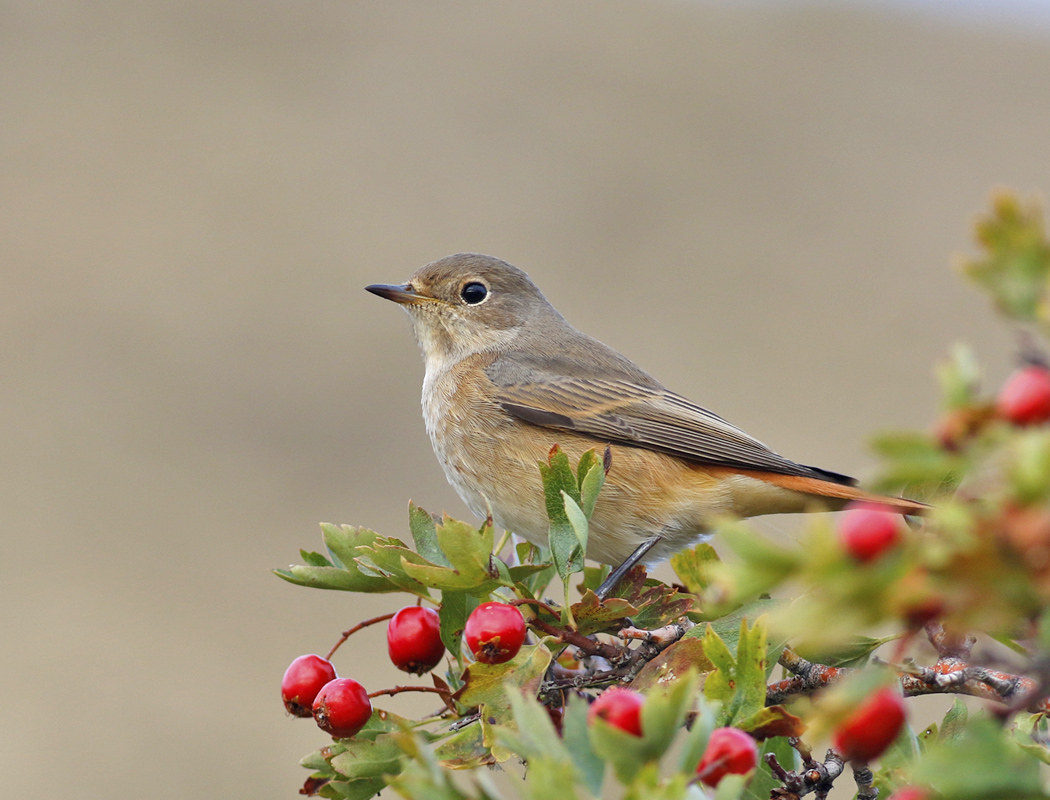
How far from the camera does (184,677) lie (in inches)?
458

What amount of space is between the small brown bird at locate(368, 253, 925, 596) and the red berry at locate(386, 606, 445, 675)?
63.4 inches

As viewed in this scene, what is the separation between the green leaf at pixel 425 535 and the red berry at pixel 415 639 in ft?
0.42

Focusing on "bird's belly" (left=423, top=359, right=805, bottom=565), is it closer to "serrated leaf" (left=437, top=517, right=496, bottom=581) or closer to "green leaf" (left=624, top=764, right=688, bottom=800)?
"serrated leaf" (left=437, top=517, right=496, bottom=581)

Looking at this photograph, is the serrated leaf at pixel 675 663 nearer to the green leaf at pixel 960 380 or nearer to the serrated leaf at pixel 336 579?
the serrated leaf at pixel 336 579

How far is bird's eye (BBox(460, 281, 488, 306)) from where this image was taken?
5.39 metres

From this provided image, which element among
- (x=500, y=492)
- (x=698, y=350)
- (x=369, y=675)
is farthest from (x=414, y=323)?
(x=698, y=350)

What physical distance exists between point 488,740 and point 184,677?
1064cm

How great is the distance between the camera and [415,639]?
8.13 feet

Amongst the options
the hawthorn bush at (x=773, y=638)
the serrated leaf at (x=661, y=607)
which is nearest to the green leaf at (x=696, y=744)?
the hawthorn bush at (x=773, y=638)

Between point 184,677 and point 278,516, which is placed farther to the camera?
point 278,516

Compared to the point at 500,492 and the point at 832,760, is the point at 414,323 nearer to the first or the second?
A: the point at 500,492

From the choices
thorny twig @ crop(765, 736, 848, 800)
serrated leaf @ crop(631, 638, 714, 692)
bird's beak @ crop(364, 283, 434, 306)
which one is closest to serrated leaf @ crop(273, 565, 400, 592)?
serrated leaf @ crop(631, 638, 714, 692)

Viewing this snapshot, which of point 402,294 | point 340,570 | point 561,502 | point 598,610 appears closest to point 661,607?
point 598,610

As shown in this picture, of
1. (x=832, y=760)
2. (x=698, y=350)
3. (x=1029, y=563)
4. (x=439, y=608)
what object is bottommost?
(x=832, y=760)
